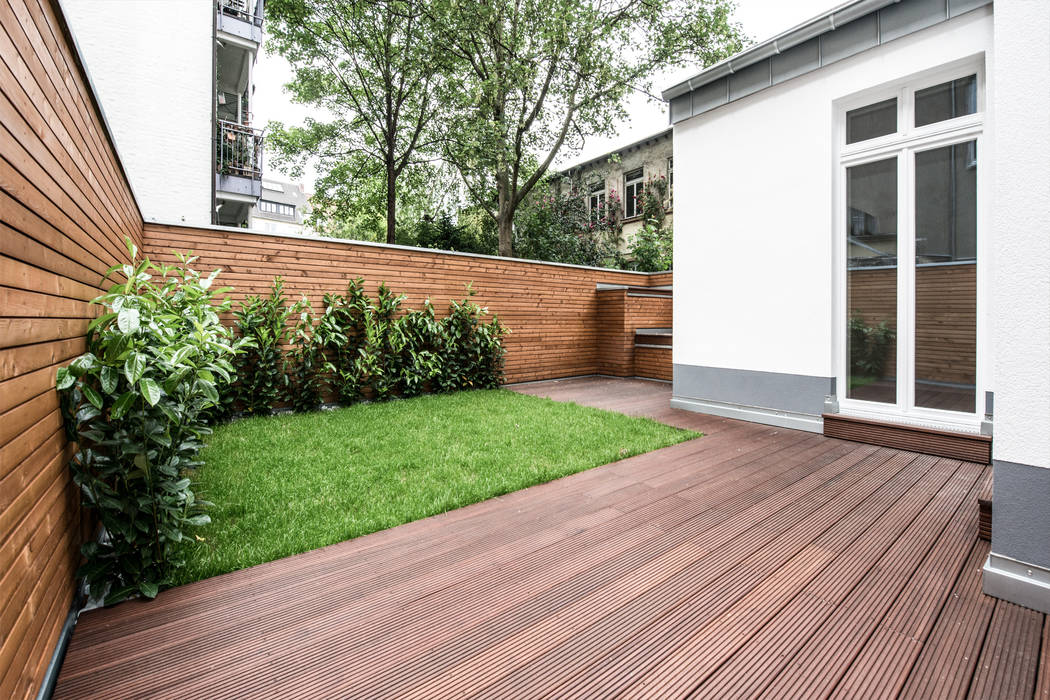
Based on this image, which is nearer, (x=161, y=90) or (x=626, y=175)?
(x=161, y=90)

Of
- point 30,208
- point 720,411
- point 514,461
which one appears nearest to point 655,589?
point 514,461

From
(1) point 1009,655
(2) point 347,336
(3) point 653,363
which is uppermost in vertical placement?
(2) point 347,336

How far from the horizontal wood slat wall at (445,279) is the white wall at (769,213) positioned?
2.69 m

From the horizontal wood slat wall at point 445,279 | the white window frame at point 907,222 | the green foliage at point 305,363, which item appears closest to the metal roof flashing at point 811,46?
the white window frame at point 907,222

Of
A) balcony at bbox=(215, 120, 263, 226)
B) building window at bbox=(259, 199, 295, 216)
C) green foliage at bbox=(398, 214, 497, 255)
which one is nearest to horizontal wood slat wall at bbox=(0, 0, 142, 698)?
balcony at bbox=(215, 120, 263, 226)

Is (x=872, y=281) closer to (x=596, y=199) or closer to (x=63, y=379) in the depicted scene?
(x=63, y=379)

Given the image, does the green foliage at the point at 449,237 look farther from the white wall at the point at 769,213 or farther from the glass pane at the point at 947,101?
the glass pane at the point at 947,101

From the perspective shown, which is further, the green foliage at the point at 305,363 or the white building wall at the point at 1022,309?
the green foliage at the point at 305,363

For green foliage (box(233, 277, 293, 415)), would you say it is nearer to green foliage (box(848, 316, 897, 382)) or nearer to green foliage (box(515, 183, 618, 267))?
green foliage (box(848, 316, 897, 382))

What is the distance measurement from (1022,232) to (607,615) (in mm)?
2094

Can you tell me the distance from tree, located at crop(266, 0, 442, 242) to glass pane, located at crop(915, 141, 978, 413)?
10.5 m

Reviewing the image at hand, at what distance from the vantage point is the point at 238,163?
927cm

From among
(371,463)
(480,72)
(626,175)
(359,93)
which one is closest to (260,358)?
(371,463)

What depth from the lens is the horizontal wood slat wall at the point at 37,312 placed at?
3.54 feet
